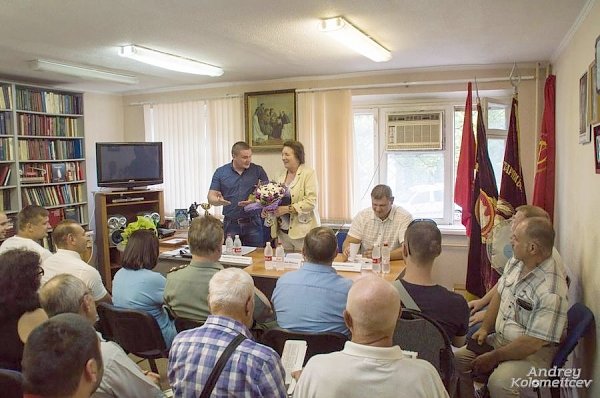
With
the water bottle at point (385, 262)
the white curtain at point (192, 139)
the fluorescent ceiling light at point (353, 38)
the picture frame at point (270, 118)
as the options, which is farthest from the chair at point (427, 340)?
the white curtain at point (192, 139)

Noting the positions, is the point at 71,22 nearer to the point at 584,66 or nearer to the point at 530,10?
the point at 530,10

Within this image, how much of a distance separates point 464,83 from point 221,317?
13.7 ft

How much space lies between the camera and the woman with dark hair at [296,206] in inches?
160

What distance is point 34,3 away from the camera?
9.25 feet

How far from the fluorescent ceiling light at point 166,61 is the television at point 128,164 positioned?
5.59ft

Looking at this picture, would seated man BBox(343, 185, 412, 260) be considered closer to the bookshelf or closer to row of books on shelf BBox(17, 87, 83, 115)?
the bookshelf

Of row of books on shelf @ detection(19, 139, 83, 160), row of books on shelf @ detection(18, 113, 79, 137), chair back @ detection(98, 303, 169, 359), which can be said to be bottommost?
chair back @ detection(98, 303, 169, 359)

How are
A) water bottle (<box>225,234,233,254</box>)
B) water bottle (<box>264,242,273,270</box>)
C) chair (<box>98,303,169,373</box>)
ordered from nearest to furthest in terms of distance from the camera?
chair (<box>98,303,169,373</box>), water bottle (<box>264,242,273,270</box>), water bottle (<box>225,234,233,254</box>)

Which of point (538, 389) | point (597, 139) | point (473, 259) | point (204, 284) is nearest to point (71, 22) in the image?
point (204, 284)

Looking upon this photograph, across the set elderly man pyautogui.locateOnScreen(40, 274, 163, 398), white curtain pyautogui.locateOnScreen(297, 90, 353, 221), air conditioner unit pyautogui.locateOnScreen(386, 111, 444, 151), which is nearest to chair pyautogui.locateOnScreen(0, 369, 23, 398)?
elderly man pyautogui.locateOnScreen(40, 274, 163, 398)

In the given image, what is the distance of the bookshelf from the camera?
516 cm

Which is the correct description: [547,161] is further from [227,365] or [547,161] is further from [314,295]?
[227,365]

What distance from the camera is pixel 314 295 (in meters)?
2.21

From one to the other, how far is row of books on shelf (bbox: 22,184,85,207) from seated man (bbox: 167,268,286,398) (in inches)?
184
